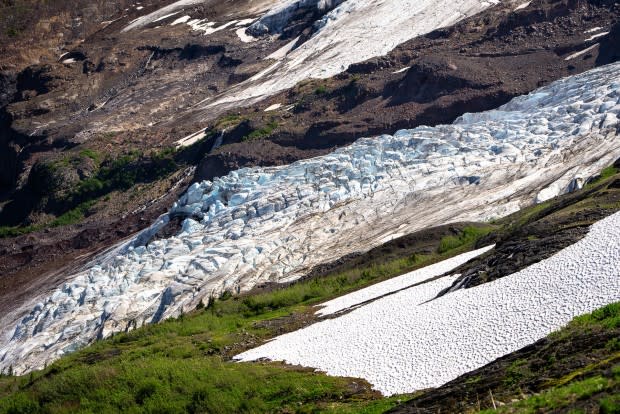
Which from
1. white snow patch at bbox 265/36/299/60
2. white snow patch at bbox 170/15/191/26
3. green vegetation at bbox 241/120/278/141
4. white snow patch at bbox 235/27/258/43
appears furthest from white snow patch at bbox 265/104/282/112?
white snow patch at bbox 170/15/191/26

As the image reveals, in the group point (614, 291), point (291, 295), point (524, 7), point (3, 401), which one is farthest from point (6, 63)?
point (614, 291)

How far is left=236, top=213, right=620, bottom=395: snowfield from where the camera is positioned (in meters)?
15.9

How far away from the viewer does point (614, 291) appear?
51.8ft

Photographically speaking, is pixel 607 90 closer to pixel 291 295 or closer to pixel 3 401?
pixel 291 295

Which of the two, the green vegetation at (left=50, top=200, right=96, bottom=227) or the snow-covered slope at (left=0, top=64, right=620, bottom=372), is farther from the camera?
the green vegetation at (left=50, top=200, right=96, bottom=227)

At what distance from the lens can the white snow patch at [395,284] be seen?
86.2 feet

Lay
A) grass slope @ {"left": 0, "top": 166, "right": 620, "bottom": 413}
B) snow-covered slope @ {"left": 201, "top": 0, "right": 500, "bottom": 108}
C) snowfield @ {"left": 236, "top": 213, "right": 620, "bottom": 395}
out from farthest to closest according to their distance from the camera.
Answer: snow-covered slope @ {"left": 201, "top": 0, "right": 500, "bottom": 108}, snowfield @ {"left": 236, "top": 213, "right": 620, "bottom": 395}, grass slope @ {"left": 0, "top": 166, "right": 620, "bottom": 413}

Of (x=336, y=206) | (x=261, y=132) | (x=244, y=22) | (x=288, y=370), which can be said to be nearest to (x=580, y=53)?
(x=261, y=132)

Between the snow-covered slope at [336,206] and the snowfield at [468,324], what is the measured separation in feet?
72.2

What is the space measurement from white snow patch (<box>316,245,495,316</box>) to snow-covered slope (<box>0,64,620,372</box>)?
542 inches

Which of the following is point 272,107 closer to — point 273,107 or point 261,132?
point 273,107

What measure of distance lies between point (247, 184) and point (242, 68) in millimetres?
43808

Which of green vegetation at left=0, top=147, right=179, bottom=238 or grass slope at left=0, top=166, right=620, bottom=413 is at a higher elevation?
grass slope at left=0, top=166, right=620, bottom=413

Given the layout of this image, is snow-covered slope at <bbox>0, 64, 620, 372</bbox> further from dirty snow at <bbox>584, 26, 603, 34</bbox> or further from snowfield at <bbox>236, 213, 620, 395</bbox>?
snowfield at <bbox>236, 213, 620, 395</bbox>
